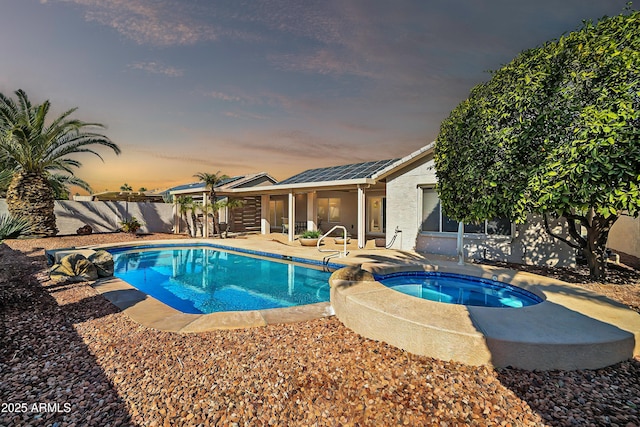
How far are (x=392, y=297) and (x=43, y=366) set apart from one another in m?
4.64

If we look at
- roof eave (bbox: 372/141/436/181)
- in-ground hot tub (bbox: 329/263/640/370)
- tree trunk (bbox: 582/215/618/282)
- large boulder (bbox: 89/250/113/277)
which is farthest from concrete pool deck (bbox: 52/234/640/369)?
roof eave (bbox: 372/141/436/181)

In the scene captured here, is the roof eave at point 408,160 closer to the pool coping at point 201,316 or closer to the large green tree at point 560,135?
the large green tree at point 560,135

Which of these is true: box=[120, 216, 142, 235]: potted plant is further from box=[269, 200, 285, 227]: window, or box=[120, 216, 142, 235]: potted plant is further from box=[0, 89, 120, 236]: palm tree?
box=[269, 200, 285, 227]: window

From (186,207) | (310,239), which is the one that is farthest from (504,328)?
(186,207)

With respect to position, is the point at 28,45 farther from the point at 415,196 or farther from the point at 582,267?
the point at 582,267

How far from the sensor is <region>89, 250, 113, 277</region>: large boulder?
8.03m

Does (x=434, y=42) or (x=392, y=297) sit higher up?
(x=434, y=42)

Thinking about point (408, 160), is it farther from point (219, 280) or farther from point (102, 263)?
point (102, 263)

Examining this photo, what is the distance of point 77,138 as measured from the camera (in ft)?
48.6

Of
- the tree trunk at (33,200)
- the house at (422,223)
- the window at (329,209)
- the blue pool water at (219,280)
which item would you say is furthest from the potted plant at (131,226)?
the window at (329,209)

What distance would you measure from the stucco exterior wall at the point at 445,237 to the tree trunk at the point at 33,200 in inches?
669

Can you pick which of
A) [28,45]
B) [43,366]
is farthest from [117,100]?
[43,366]

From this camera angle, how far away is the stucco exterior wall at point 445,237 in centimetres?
905

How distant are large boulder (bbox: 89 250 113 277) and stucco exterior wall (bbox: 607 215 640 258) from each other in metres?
18.1
